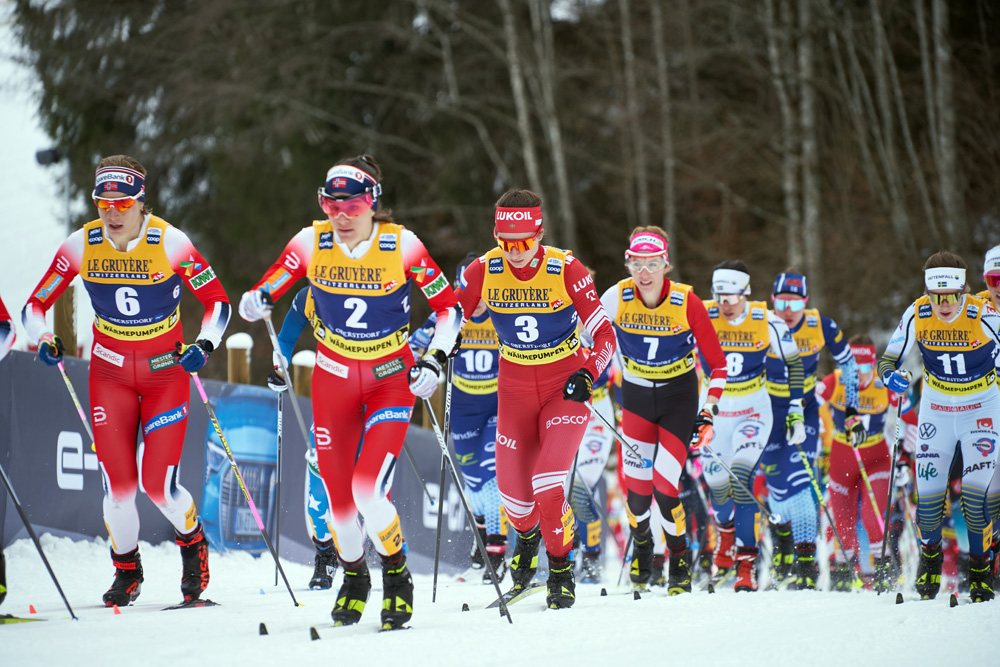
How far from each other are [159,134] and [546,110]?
22.8 ft

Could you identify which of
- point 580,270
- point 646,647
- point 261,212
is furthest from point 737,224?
point 646,647

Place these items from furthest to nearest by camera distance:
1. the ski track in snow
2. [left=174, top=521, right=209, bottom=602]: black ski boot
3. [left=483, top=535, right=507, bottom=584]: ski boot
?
1. [left=483, top=535, right=507, bottom=584]: ski boot
2. [left=174, top=521, right=209, bottom=602]: black ski boot
3. the ski track in snow

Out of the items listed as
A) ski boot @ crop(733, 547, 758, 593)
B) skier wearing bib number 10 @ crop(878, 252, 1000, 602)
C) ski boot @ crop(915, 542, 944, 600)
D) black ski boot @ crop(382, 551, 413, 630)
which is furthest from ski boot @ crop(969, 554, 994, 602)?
black ski boot @ crop(382, 551, 413, 630)

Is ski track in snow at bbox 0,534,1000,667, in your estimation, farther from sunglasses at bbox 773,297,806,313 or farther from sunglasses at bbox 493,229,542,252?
sunglasses at bbox 773,297,806,313

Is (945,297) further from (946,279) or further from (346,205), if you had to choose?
(346,205)

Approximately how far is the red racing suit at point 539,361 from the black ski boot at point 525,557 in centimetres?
32

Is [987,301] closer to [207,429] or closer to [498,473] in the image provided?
[498,473]

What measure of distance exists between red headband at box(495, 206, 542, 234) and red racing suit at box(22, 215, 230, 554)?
1.69 m

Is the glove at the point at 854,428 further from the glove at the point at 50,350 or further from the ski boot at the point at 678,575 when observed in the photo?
the glove at the point at 50,350

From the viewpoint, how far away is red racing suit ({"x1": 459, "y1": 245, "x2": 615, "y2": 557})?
21.0 feet

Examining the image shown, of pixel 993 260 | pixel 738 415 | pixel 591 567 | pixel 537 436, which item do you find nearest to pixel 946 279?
pixel 993 260

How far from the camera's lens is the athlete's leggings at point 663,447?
7508 mm

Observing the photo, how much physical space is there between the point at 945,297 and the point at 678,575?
269 centimetres

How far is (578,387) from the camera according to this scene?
6.05 meters
